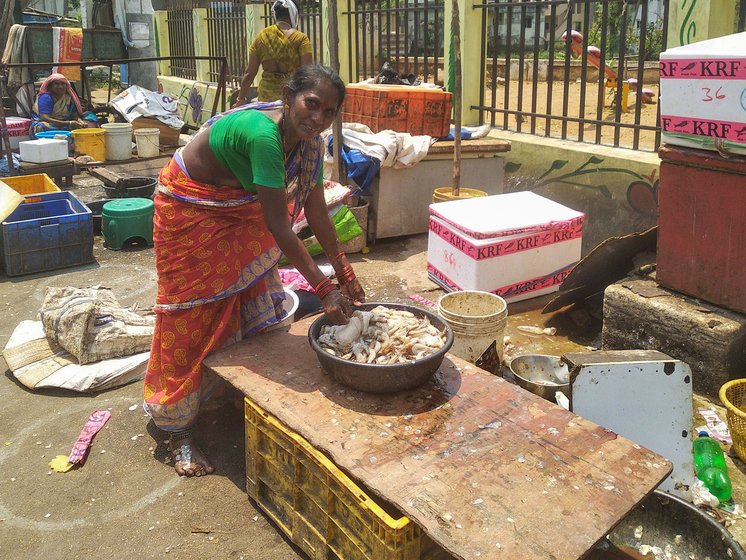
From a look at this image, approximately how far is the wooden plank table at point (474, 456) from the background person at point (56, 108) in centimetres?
946

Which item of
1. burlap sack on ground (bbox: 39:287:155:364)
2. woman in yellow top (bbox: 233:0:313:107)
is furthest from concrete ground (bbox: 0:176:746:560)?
woman in yellow top (bbox: 233:0:313:107)

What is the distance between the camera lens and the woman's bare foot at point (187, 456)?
3.31 m

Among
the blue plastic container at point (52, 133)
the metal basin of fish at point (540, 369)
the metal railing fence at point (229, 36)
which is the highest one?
the metal railing fence at point (229, 36)

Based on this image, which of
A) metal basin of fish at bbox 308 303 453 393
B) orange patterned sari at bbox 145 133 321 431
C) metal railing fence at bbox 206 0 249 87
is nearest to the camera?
metal basin of fish at bbox 308 303 453 393

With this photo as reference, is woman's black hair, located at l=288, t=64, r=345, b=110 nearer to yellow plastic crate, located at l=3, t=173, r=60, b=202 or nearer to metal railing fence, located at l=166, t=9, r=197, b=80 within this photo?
yellow plastic crate, located at l=3, t=173, r=60, b=202

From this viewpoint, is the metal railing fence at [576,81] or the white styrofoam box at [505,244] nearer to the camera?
the white styrofoam box at [505,244]

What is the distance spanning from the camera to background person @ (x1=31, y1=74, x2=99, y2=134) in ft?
36.2

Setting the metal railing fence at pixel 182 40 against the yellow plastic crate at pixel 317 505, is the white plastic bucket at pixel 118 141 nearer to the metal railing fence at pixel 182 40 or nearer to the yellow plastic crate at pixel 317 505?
the metal railing fence at pixel 182 40

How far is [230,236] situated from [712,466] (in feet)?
7.89

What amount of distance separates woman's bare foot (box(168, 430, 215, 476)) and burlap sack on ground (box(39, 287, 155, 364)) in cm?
100

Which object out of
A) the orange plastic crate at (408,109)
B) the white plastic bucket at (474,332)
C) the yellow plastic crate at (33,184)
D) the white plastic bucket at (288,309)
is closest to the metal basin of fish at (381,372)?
the white plastic bucket at (288,309)

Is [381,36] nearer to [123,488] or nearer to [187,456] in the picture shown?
[187,456]

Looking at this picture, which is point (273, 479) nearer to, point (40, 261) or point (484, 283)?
point (484, 283)

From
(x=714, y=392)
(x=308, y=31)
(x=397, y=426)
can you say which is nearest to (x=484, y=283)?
(x=714, y=392)
